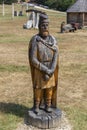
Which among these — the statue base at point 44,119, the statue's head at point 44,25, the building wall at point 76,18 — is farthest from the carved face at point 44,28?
the building wall at point 76,18

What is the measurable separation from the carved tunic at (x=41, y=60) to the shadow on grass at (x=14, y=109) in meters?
1.38

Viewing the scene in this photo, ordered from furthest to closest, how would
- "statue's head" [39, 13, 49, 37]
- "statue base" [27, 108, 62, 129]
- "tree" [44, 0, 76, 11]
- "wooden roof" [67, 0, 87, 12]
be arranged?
"tree" [44, 0, 76, 11] → "wooden roof" [67, 0, 87, 12] → "statue base" [27, 108, 62, 129] → "statue's head" [39, 13, 49, 37]

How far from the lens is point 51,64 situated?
7.46m

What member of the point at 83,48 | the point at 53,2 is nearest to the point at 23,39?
the point at 83,48

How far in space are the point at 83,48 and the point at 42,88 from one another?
1236cm

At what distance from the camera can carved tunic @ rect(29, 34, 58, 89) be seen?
7.40 m

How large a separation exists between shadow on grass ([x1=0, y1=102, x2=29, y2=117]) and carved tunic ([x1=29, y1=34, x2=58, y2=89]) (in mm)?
1384

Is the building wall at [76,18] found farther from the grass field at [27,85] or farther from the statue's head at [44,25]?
the statue's head at [44,25]

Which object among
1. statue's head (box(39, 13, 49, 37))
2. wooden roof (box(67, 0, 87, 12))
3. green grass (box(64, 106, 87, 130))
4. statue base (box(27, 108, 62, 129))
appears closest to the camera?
statue's head (box(39, 13, 49, 37))

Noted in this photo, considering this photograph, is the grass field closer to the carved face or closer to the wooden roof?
the carved face

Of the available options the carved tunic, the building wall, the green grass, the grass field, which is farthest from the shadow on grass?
the building wall

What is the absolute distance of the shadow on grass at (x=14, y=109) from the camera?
8.62m

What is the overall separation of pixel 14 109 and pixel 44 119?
152cm

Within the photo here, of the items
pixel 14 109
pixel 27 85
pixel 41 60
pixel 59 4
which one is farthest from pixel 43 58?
pixel 59 4
